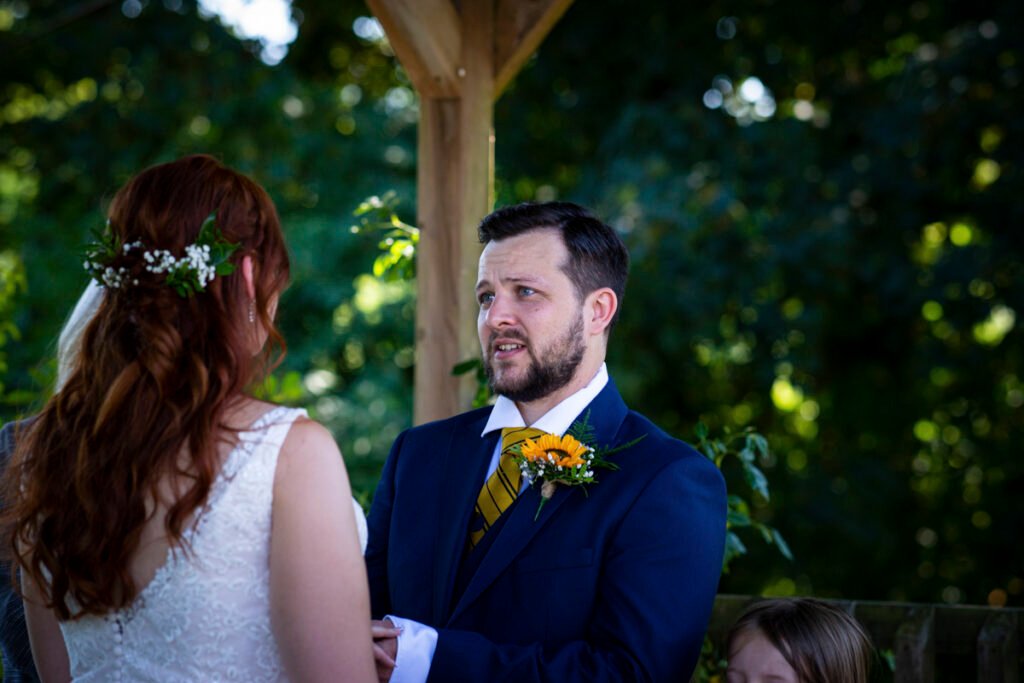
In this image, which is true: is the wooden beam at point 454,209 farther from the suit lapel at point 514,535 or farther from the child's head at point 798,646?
the child's head at point 798,646

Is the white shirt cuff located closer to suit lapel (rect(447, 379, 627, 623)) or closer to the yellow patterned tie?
suit lapel (rect(447, 379, 627, 623))

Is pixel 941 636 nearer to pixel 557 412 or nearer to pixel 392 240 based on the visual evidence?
pixel 557 412

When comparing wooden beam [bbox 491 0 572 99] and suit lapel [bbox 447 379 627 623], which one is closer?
suit lapel [bbox 447 379 627 623]

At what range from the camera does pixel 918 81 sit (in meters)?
6.05

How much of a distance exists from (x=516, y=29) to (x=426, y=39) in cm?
35

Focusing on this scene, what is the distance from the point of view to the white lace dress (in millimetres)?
1607

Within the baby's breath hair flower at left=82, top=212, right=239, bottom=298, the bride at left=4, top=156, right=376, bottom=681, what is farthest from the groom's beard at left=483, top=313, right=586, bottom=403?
the baby's breath hair flower at left=82, top=212, right=239, bottom=298

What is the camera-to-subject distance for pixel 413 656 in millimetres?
2066

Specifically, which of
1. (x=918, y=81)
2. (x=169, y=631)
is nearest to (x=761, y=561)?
(x=918, y=81)

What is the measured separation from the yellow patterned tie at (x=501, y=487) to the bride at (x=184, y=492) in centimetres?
69

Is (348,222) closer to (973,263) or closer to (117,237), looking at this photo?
(973,263)

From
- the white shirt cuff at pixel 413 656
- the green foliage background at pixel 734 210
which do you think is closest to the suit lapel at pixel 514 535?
the white shirt cuff at pixel 413 656

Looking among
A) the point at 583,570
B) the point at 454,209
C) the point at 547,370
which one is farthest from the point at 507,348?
the point at 454,209

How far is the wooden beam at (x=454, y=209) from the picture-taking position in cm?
331
